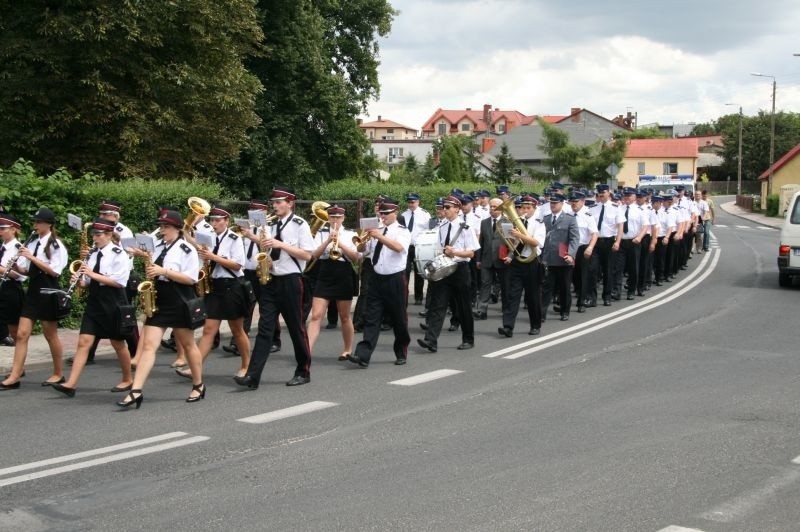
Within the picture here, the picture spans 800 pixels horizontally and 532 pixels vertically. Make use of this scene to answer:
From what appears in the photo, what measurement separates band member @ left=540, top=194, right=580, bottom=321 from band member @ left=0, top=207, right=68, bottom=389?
7499mm

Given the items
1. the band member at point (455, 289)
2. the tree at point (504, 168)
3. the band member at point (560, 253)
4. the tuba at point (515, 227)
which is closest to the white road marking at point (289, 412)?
the band member at point (455, 289)

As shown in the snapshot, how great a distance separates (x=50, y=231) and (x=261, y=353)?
2.61 m

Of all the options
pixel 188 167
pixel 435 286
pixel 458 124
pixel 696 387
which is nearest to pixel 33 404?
pixel 435 286

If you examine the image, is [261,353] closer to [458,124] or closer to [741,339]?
[741,339]

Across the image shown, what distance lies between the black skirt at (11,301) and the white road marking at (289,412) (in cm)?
356

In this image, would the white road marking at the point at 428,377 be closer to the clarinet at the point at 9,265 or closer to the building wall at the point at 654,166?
the clarinet at the point at 9,265

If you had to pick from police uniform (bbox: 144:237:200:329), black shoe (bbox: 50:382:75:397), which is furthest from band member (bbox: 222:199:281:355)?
black shoe (bbox: 50:382:75:397)

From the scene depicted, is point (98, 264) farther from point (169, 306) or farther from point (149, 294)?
point (169, 306)

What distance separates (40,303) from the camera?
32.4 ft

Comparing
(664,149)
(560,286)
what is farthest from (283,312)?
(664,149)

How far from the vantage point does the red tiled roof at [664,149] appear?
106m

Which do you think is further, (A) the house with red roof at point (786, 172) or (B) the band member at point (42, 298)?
(A) the house with red roof at point (786, 172)

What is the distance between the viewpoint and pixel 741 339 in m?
12.6

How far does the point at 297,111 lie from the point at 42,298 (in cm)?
2774
